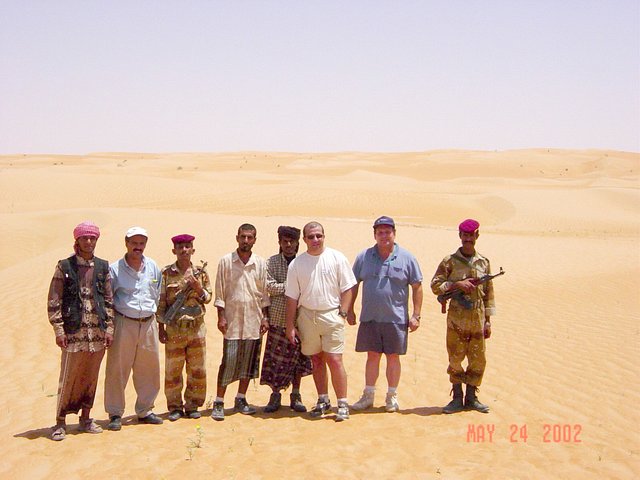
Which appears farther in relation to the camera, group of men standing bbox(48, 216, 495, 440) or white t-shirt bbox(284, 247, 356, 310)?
white t-shirt bbox(284, 247, 356, 310)

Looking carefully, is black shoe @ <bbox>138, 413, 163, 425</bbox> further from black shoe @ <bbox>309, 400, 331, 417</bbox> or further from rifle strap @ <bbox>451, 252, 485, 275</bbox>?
rifle strap @ <bbox>451, 252, 485, 275</bbox>

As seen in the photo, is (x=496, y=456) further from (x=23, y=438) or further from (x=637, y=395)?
(x=23, y=438)

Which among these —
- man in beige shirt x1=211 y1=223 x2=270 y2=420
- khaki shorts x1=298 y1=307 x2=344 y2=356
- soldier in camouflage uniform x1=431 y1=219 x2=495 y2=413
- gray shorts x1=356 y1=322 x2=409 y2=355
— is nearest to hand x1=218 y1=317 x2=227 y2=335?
man in beige shirt x1=211 y1=223 x2=270 y2=420

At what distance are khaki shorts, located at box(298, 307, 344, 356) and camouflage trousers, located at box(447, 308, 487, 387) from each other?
3.56 ft

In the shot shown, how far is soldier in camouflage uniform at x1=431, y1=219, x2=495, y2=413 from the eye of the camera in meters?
5.66

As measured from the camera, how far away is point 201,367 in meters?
5.52

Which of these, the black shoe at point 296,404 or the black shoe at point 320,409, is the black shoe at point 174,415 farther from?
the black shoe at point 320,409

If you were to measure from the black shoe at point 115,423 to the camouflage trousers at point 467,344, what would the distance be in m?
2.93

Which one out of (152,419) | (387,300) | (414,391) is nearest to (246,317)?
(152,419)

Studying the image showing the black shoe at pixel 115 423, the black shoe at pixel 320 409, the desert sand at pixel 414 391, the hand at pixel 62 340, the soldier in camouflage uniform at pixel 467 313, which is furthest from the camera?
the soldier in camouflage uniform at pixel 467 313

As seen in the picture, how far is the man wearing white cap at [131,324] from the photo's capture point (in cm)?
520

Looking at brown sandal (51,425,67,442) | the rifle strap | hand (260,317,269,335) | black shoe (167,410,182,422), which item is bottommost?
black shoe (167,410,182,422)

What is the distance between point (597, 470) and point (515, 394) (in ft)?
7.14

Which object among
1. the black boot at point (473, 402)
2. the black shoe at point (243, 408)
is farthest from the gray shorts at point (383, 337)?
the black shoe at point (243, 408)
